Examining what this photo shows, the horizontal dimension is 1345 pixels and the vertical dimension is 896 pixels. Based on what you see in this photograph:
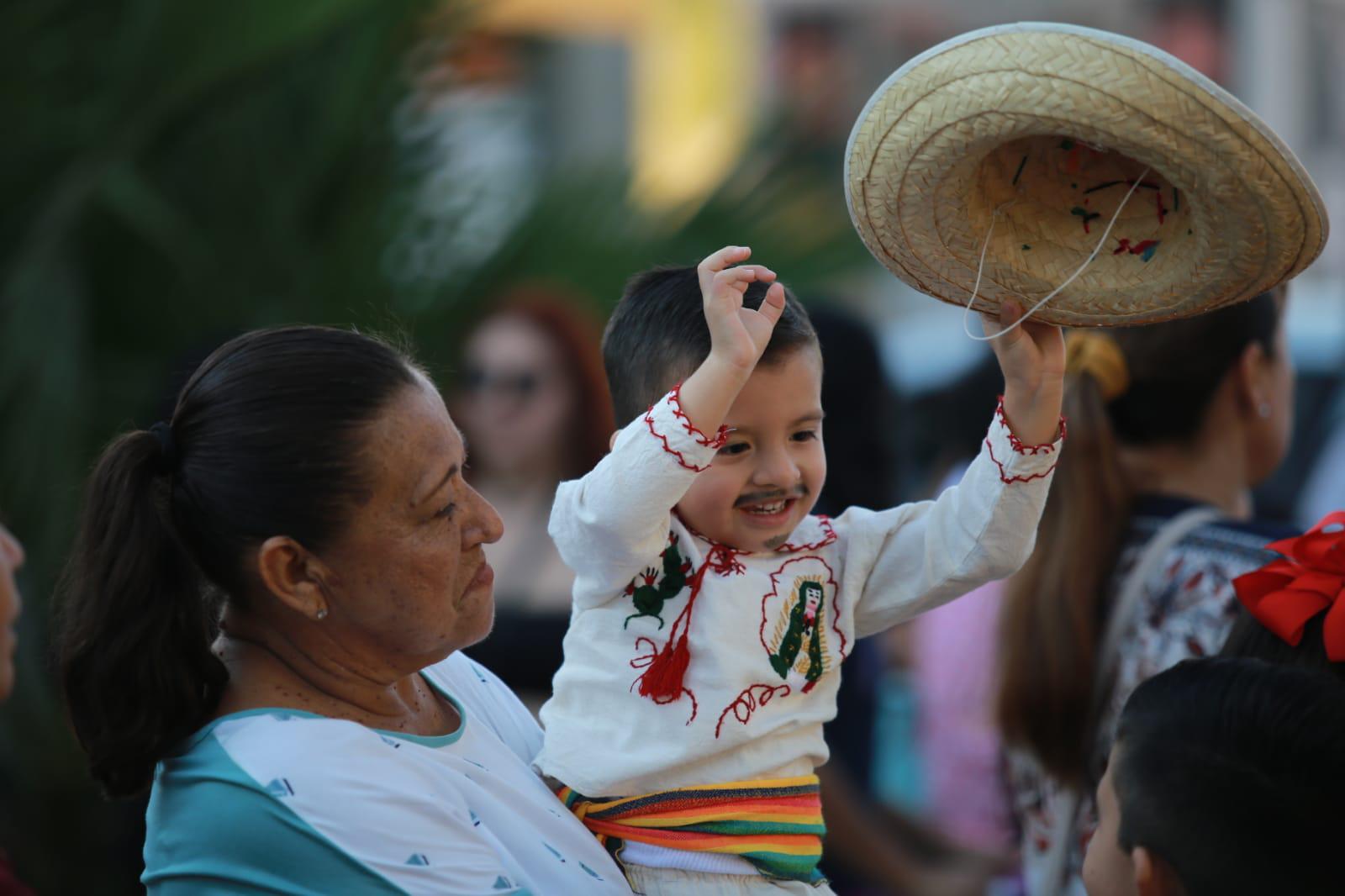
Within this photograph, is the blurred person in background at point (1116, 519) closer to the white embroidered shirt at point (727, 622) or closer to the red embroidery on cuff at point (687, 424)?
the white embroidered shirt at point (727, 622)

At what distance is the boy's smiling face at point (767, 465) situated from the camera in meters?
Answer: 2.07

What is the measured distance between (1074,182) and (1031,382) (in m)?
0.28

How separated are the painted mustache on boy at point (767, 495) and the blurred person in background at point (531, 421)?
1.96m

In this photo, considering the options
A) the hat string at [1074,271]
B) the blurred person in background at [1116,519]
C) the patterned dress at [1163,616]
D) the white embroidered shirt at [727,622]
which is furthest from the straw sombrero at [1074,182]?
the blurred person in background at [1116,519]

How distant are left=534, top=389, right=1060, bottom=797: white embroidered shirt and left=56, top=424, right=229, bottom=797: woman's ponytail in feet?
1.68

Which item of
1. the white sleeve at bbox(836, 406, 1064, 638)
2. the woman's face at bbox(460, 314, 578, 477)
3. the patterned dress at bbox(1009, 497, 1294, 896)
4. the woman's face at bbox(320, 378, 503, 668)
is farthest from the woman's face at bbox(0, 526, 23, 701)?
the woman's face at bbox(460, 314, 578, 477)

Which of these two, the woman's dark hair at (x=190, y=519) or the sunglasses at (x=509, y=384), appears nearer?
the woman's dark hair at (x=190, y=519)

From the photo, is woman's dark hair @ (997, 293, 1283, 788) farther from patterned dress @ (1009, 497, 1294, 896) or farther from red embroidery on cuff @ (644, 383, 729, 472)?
red embroidery on cuff @ (644, 383, 729, 472)

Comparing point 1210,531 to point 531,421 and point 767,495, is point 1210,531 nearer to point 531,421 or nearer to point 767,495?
point 767,495

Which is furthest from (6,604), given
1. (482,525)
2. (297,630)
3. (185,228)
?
(185,228)

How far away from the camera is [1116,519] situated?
293 cm

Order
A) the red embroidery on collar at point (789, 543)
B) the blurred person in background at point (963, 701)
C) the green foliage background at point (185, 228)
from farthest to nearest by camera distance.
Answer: the green foliage background at point (185, 228) → the blurred person in background at point (963, 701) → the red embroidery on collar at point (789, 543)

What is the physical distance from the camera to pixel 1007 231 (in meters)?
1.97

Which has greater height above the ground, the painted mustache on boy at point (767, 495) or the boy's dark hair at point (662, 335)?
the boy's dark hair at point (662, 335)
